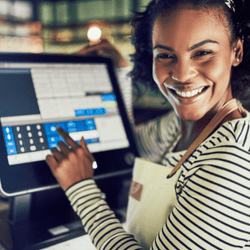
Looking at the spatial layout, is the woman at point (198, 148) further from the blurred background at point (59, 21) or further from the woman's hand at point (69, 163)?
the blurred background at point (59, 21)

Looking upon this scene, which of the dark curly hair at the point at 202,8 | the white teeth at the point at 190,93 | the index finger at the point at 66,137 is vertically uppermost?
the dark curly hair at the point at 202,8

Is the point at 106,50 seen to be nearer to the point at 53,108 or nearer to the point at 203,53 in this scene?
the point at 53,108

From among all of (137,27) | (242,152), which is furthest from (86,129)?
(242,152)

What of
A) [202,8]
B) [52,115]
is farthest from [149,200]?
[202,8]

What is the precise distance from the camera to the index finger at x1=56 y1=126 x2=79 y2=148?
2.49 ft

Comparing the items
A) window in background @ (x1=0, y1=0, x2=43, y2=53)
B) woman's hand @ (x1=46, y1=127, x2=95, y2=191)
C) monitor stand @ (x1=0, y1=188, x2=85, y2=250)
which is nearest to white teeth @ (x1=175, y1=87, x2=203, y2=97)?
woman's hand @ (x1=46, y1=127, x2=95, y2=191)

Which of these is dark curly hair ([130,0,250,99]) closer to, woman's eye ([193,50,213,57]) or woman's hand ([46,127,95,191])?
woman's eye ([193,50,213,57])

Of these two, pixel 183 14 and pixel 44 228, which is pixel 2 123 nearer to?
pixel 44 228

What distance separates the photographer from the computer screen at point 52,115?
75 cm

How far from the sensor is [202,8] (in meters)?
0.60

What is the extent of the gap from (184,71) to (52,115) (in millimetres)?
426

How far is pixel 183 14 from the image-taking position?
1.98 ft

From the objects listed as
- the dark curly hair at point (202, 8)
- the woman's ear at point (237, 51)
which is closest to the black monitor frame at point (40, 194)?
the dark curly hair at point (202, 8)

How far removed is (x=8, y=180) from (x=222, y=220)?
0.54m
